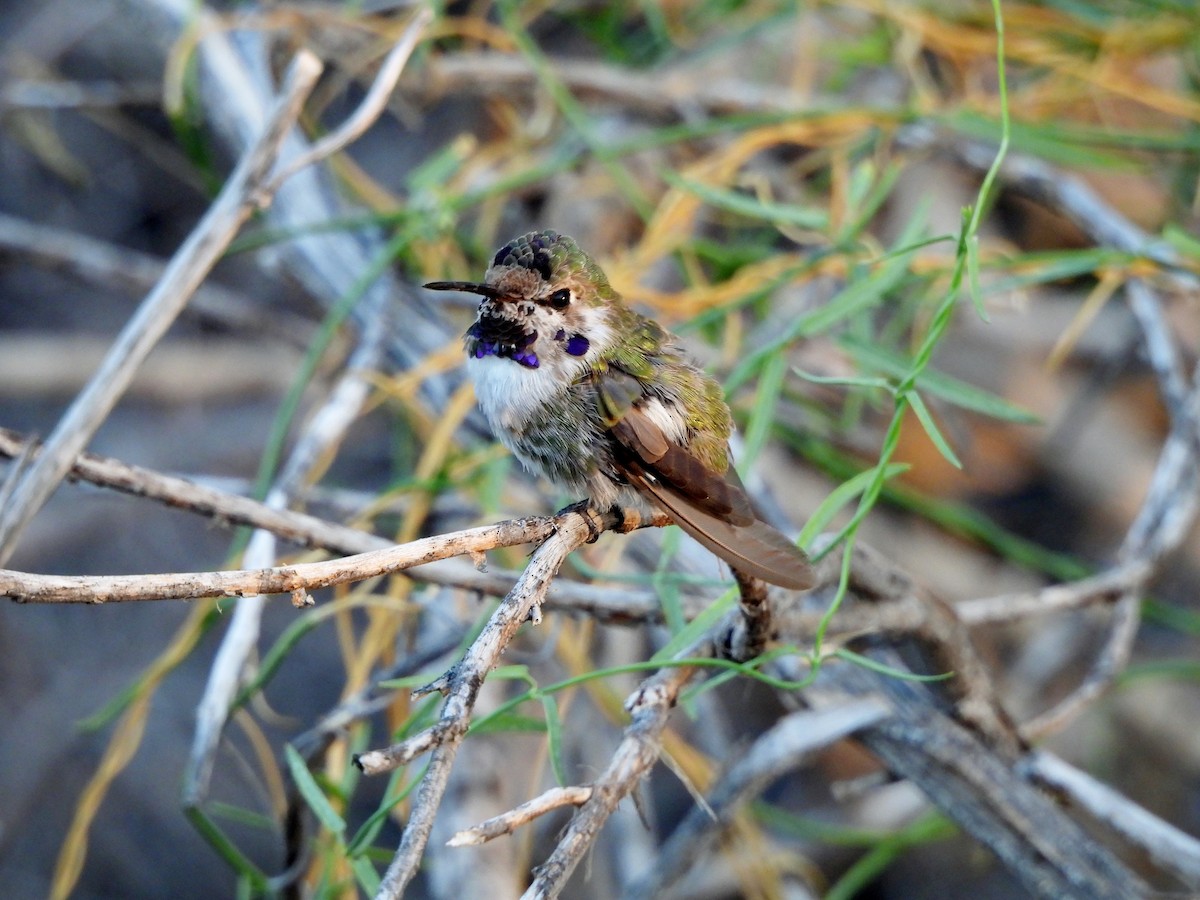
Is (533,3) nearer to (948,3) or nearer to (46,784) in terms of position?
(948,3)

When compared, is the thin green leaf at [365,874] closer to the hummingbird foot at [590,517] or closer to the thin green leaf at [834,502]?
the hummingbird foot at [590,517]

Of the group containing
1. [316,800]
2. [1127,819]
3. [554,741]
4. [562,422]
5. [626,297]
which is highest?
[626,297]

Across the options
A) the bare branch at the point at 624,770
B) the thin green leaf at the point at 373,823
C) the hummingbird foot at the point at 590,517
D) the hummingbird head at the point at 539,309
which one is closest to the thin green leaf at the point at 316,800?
the thin green leaf at the point at 373,823

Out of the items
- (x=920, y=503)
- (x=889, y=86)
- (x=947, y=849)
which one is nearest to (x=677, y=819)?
(x=947, y=849)

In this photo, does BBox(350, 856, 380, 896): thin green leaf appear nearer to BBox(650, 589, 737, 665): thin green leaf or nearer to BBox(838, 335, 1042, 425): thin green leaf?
BBox(650, 589, 737, 665): thin green leaf

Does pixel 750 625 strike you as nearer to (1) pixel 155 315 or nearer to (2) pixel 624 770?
(2) pixel 624 770

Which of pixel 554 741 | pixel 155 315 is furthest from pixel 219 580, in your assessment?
pixel 155 315
